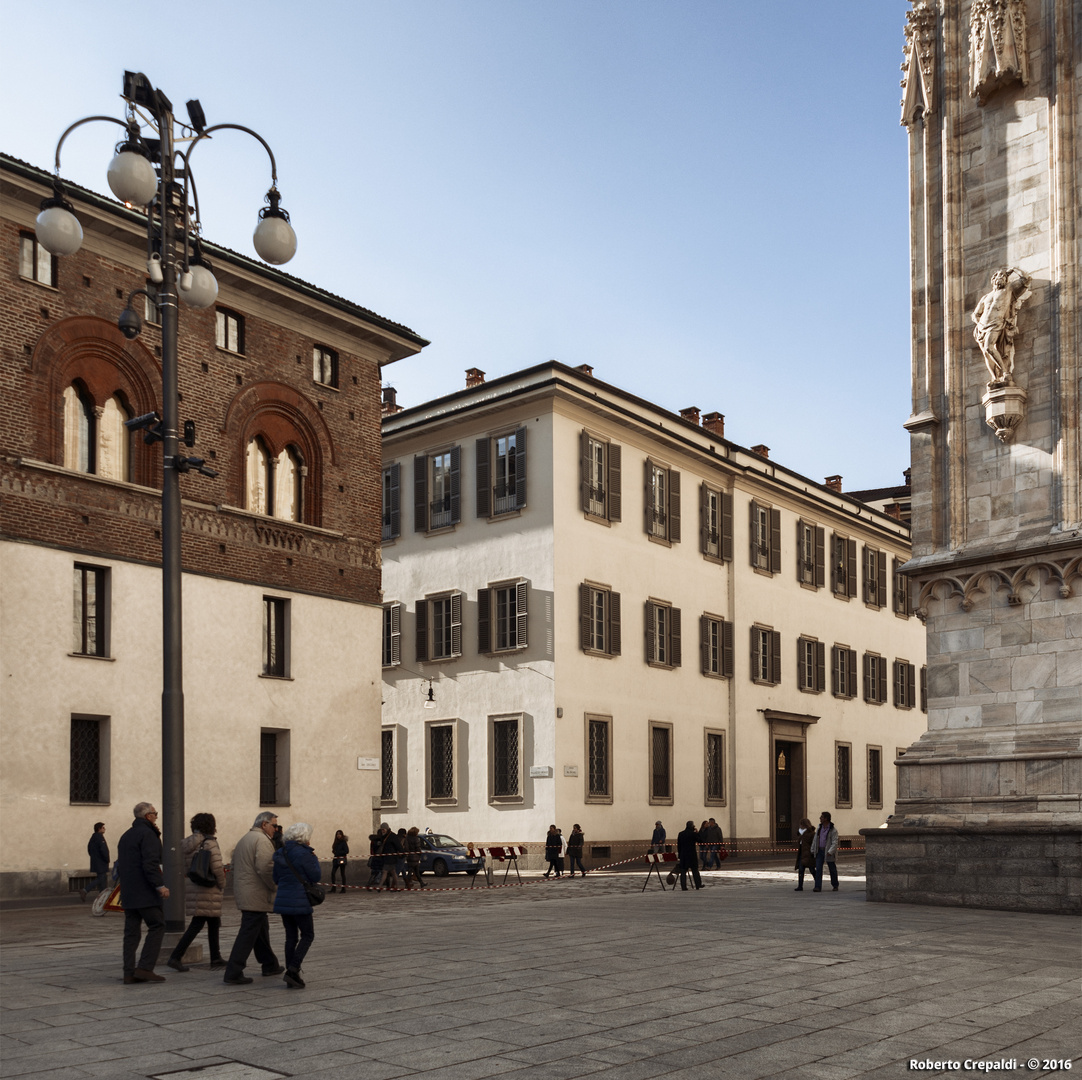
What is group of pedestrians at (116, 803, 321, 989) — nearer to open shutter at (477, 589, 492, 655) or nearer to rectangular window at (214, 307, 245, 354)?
rectangular window at (214, 307, 245, 354)

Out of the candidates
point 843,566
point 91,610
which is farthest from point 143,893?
point 843,566

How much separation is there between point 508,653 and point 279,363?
11.5m

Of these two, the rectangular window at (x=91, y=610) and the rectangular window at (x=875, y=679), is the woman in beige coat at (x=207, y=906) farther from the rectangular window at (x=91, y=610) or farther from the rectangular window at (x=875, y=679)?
the rectangular window at (x=875, y=679)

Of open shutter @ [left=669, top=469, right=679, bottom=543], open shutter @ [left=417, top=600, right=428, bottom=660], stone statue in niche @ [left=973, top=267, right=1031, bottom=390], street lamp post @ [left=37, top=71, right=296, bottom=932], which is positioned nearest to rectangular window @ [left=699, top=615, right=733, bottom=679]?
open shutter @ [left=669, top=469, right=679, bottom=543]

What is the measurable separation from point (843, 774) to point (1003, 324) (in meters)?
31.4

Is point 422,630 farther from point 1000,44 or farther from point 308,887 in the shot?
point 308,887

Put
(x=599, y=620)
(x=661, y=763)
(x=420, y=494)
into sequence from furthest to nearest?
(x=420, y=494)
(x=661, y=763)
(x=599, y=620)

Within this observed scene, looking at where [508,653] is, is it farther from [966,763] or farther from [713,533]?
[966,763]

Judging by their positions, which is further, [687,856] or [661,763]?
[661,763]

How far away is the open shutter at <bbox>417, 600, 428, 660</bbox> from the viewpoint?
3900 cm

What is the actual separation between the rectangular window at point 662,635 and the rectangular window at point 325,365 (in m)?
12.9

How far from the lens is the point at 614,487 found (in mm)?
37750

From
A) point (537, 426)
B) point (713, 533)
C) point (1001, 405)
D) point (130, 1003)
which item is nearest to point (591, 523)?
point (537, 426)

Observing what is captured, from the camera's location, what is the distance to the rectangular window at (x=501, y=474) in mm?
36562
